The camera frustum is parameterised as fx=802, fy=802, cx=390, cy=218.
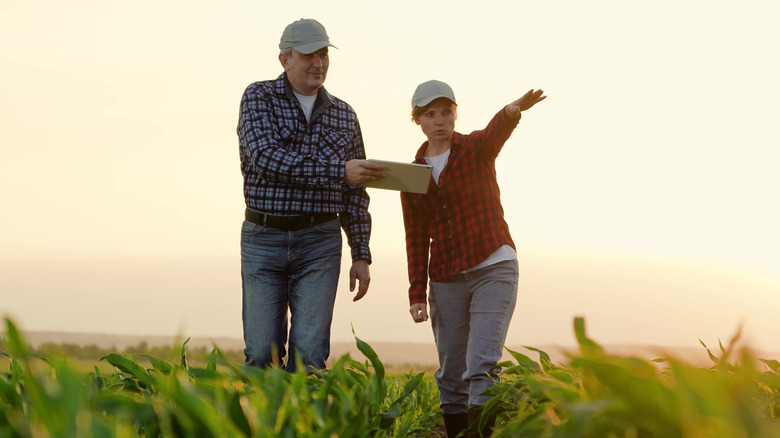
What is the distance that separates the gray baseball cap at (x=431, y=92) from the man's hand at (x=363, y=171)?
1.89 ft

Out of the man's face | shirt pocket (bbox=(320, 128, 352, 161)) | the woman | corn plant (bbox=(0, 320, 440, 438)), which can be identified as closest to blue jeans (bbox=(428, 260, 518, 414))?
the woman

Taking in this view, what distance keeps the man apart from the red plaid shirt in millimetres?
312

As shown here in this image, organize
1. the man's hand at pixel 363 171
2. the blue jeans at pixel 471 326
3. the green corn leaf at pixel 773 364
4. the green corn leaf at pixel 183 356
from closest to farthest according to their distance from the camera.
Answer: the green corn leaf at pixel 183 356, the green corn leaf at pixel 773 364, the man's hand at pixel 363 171, the blue jeans at pixel 471 326

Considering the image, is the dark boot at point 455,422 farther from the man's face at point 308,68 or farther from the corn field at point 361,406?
the corn field at point 361,406

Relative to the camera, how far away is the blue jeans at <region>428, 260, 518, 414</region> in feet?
14.3

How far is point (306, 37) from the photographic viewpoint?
453 cm

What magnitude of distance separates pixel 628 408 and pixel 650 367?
246 millimetres

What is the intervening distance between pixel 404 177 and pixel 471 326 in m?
0.92

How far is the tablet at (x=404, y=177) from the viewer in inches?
168

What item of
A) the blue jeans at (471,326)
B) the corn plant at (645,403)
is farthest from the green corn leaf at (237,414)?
the blue jeans at (471,326)

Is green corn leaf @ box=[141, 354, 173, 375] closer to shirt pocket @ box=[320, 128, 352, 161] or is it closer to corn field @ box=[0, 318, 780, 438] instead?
corn field @ box=[0, 318, 780, 438]

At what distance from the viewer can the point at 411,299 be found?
487 centimetres

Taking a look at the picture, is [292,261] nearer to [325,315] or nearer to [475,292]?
[325,315]

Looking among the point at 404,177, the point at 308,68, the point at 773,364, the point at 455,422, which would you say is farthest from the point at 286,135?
the point at 773,364
